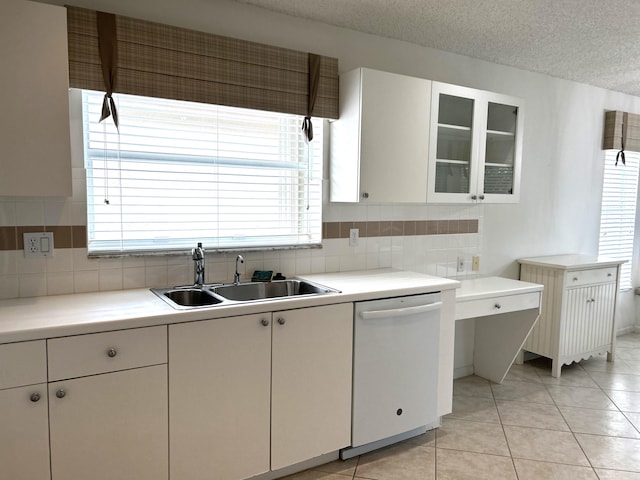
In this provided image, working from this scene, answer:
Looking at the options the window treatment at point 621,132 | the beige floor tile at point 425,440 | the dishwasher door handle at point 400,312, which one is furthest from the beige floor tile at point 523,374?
the window treatment at point 621,132

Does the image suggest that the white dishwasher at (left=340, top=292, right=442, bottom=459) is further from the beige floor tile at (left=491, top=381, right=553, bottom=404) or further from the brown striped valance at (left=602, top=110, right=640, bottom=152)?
the brown striped valance at (left=602, top=110, right=640, bottom=152)

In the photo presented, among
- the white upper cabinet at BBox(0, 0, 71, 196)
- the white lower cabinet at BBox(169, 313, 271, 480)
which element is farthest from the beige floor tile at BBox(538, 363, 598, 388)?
the white upper cabinet at BBox(0, 0, 71, 196)

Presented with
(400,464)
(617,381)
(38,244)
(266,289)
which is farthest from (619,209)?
(38,244)

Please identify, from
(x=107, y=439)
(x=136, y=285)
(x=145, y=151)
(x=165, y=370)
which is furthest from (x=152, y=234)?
(x=107, y=439)

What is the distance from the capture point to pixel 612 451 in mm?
2771

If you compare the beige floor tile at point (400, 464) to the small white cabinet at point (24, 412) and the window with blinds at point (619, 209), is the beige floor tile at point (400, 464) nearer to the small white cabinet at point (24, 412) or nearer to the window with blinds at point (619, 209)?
the small white cabinet at point (24, 412)

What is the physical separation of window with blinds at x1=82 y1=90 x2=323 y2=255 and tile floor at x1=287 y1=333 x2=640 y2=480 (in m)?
1.38

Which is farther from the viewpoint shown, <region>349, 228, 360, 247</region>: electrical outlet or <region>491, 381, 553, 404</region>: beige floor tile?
<region>491, 381, 553, 404</region>: beige floor tile

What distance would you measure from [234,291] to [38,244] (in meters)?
0.97

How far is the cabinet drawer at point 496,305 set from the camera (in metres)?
3.13

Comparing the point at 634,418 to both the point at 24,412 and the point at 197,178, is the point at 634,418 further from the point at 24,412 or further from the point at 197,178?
the point at 24,412

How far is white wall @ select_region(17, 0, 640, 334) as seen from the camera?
2625 mm

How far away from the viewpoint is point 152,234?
2547mm

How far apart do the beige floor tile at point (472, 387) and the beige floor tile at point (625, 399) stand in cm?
88
